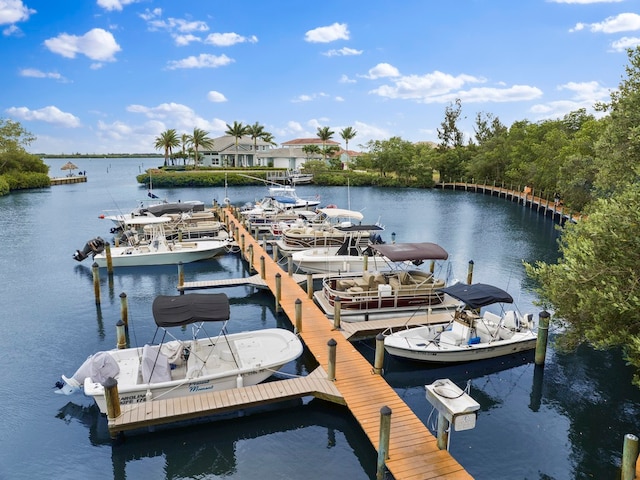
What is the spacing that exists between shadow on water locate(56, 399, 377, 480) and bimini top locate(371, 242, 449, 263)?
7292 millimetres

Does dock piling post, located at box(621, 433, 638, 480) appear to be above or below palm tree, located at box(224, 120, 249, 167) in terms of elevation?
below

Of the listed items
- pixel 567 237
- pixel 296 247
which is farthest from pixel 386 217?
pixel 567 237

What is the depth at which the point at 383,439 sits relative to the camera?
10000 millimetres

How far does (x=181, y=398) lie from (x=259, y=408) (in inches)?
92.9

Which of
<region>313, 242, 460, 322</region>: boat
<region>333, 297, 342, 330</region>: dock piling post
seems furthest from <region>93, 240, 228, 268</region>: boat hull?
<region>333, 297, 342, 330</region>: dock piling post

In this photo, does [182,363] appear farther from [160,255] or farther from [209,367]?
[160,255]

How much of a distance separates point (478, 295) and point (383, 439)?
23.6 feet

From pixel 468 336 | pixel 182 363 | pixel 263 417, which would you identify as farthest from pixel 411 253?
pixel 182 363

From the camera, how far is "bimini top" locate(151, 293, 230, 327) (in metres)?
13.1

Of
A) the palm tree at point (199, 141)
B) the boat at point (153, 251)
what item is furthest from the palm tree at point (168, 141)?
the boat at point (153, 251)

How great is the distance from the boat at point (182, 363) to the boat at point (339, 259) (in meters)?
11.3

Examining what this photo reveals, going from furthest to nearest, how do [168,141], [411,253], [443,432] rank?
[168,141]
[411,253]
[443,432]

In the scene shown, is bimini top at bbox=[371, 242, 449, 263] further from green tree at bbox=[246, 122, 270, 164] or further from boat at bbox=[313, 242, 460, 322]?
green tree at bbox=[246, 122, 270, 164]

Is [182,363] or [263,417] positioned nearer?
[263,417]
